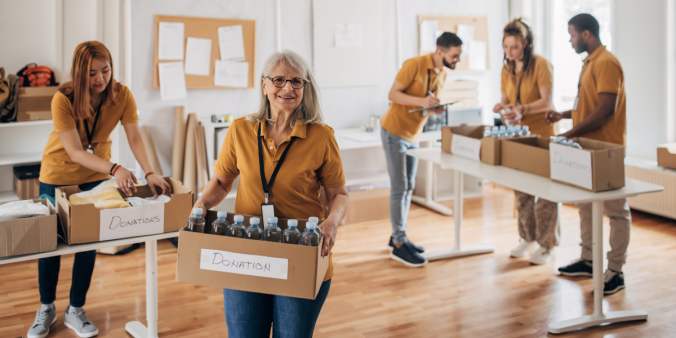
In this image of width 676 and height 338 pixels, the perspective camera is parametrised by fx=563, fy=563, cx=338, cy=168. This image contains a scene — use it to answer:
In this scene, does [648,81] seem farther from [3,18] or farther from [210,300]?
[3,18]

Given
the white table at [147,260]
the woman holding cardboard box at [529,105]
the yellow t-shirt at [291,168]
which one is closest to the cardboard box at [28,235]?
the white table at [147,260]

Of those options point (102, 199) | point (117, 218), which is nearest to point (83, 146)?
point (102, 199)

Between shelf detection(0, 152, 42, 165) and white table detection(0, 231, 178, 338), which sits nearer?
white table detection(0, 231, 178, 338)

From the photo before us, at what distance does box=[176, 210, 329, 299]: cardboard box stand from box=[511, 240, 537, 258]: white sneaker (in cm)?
264

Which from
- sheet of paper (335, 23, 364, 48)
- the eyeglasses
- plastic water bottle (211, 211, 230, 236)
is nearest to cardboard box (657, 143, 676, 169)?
sheet of paper (335, 23, 364, 48)

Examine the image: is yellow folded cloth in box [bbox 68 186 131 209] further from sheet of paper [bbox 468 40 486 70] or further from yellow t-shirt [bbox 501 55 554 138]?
sheet of paper [bbox 468 40 486 70]

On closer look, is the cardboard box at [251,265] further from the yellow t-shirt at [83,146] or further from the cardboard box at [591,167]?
the cardboard box at [591,167]

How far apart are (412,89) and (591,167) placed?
1.39 meters

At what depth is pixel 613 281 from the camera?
10.7ft

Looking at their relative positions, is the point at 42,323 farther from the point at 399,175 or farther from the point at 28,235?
the point at 399,175

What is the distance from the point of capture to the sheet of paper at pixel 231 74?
4.67 metres

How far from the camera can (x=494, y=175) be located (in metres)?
3.09

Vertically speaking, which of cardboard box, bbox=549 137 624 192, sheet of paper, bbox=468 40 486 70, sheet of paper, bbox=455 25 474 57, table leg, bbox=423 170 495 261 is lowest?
table leg, bbox=423 170 495 261

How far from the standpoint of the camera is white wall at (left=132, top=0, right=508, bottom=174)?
4402mm
